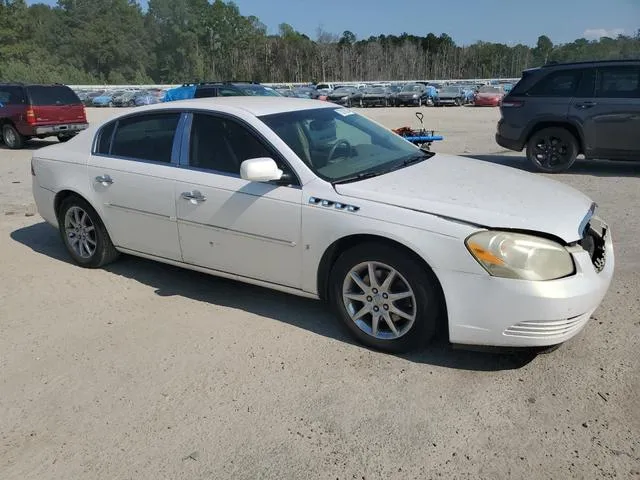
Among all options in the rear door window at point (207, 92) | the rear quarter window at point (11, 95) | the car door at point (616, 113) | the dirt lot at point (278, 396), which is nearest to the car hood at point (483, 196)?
the dirt lot at point (278, 396)

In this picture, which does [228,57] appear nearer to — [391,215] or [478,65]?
[478,65]

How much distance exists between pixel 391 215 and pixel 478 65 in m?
124

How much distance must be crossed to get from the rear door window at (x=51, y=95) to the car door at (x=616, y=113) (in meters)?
13.6

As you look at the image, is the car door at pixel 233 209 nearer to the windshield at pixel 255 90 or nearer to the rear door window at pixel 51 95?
the windshield at pixel 255 90

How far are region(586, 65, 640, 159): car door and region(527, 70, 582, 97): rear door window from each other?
357mm

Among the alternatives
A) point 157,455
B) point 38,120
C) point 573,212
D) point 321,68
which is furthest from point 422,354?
point 321,68

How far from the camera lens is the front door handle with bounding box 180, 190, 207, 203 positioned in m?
4.27

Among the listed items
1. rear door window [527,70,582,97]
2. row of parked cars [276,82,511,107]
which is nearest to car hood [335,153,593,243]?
rear door window [527,70,582,97]

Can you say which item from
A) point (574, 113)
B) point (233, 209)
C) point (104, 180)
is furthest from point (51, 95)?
point (233, 209)

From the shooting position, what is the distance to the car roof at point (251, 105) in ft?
14.4

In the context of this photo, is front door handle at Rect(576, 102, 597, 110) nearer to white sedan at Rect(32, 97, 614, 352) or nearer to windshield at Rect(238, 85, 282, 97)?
white sedan at Rect(32, 97, 614, 352)

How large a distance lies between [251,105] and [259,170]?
992 mm

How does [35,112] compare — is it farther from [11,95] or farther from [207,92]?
[207,92]

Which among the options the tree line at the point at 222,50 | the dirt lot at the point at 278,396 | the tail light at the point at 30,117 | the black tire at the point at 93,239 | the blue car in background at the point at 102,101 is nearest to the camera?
the dirt lot at the point at 278,396
